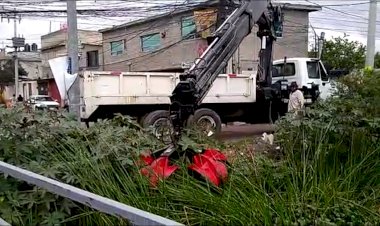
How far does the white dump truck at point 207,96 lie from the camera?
1350 cm

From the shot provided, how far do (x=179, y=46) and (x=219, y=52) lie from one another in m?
23.8

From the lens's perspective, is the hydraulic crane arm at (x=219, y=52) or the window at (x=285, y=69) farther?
the window at (x=285, y=69)

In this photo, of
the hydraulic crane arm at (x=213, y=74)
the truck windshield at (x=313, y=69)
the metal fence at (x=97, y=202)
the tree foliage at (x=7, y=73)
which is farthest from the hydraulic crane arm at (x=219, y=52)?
the tree foliage at (x=7, y=73)

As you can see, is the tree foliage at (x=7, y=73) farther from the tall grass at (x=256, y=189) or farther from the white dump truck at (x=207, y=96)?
the tall grass at (x=256, y=189)

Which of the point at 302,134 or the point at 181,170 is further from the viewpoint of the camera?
the point at 302,134

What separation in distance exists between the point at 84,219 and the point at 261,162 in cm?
181

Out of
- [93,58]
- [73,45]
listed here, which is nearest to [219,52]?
[73,45]

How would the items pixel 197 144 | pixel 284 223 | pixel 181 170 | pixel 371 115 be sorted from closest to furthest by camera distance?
pixel 284 223, pixel 181 170, pixel 197 144, pixel 371 115

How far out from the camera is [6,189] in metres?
3.78

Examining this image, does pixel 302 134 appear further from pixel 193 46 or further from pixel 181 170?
pixel 193 46

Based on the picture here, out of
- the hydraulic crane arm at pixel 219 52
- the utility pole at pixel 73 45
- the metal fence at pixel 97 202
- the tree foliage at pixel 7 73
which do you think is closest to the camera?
the metal fence at pixel 97 202

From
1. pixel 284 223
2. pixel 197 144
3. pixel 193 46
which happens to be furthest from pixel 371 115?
pixel 193 46

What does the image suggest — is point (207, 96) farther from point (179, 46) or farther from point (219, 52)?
point (179, 46)

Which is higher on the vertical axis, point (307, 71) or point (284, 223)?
point (307, 71)
